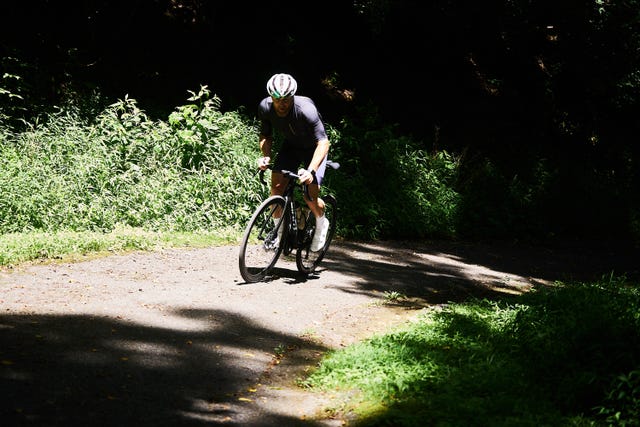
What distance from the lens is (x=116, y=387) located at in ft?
15.4

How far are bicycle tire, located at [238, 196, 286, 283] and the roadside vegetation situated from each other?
1.97 meters

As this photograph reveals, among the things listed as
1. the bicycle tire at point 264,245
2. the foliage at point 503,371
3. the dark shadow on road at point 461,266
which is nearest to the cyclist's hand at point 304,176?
the bicycle tire at point 264,245

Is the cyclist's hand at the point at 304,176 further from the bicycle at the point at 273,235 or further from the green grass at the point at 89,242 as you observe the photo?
the green grass at the point at 89,242

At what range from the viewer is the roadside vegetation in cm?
468

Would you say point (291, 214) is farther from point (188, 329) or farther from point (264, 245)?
point (188, 329)

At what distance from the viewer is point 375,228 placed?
1269 centimetres

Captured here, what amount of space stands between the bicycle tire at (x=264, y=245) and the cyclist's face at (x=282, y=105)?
95 centimetres

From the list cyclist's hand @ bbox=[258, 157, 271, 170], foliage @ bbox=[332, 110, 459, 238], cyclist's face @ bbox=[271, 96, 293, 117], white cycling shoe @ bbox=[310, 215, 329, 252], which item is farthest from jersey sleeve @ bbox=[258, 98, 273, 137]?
foliage @ bbox=[332, 110, 459, 238]

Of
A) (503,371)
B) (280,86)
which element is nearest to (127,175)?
(280,86)

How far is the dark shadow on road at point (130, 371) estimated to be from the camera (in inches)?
168

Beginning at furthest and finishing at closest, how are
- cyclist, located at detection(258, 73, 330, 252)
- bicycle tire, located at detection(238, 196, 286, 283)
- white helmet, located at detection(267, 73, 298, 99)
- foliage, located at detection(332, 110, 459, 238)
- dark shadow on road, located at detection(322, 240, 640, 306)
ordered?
foliage, located at detection(332, 110, 459, 238) → dark shadow on road, located at detection(322, 240, 640, 306) → bicycle tire, located at detection(238, 196, 286, 283) → cyclist, located at detection(258, 73, 330, 252) → white helmet, located at detection(267, 73, 298, 99)

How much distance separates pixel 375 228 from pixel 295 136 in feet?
15.6

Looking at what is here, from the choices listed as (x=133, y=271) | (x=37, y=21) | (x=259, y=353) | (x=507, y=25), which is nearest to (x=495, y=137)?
(x=507, y=25)

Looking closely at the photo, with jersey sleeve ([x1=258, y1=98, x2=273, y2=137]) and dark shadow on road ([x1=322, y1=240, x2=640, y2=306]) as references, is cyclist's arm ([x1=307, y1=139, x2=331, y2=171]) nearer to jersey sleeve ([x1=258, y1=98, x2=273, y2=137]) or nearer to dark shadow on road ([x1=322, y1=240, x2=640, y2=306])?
jersey sleeve ([x1=258, y1=98, x2=273, y2=137])
